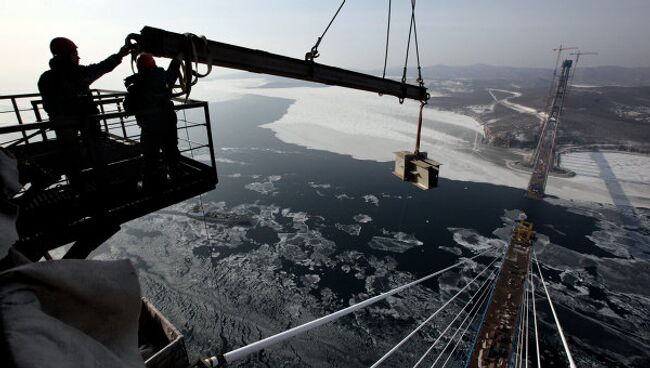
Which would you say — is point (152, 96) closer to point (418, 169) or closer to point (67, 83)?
point (67, 83)

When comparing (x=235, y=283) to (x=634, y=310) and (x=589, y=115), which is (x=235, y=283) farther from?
(x=589, y=115)

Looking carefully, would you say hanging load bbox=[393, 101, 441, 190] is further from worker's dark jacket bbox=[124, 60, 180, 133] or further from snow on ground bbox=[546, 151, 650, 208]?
snow on ground bbox=[546, 151, 650, 208]

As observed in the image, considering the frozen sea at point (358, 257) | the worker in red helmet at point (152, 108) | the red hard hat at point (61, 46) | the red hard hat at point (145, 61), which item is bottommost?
the frozen sea at point (358, 257)

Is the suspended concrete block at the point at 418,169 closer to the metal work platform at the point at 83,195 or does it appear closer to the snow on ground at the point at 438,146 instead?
the metal work platform at the point at 83,195

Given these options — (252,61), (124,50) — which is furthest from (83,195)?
(252,61)

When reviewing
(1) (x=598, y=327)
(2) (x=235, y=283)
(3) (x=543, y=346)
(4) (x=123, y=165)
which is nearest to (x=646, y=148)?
(1) (x=598, y=327)

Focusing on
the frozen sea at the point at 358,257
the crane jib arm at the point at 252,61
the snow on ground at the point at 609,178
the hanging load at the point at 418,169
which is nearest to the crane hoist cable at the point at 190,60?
the crane jib arm at the point at 252,61

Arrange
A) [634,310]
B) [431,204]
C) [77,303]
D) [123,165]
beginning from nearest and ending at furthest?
[77,303], [123,165], [634,310], [431,204]
